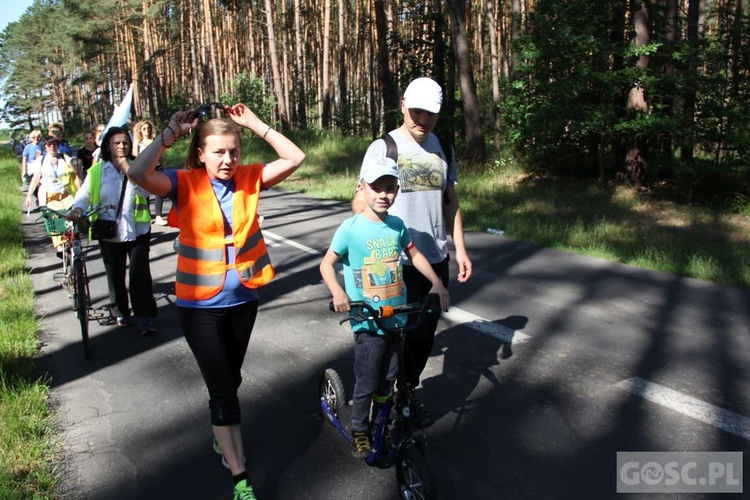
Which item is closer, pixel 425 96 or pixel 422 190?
pixel 425 96

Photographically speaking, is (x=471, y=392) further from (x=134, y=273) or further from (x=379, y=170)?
(x=134, y=273)

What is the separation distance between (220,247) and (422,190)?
1.28 m

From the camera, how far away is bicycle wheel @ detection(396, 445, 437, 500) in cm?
317

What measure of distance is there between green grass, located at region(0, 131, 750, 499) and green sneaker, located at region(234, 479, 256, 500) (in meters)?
1.06

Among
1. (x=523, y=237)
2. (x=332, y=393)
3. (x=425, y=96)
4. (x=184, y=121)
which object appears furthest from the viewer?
(x=523, y=237)

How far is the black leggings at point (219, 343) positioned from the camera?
134 inches

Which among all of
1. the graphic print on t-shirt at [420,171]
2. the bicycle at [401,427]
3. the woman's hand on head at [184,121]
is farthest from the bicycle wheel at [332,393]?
the woman's hand on head at [184,121]

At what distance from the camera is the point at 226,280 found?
3.40 meters

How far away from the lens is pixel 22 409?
15.1 feet

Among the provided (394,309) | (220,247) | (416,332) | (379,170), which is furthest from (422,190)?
(220,247)

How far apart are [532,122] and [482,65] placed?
81.1 feet

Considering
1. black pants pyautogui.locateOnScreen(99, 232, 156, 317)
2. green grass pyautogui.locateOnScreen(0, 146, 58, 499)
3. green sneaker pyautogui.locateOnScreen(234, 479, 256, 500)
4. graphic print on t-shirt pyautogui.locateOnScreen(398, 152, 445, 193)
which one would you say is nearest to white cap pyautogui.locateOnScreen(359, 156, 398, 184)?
graphic print on t-shirt pyautogui.locateOnScreen(398, 152, 445, 193)

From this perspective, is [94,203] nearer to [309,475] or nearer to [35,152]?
[309,475]

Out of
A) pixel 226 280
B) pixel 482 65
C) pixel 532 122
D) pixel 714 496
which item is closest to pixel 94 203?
pixel 226 280
